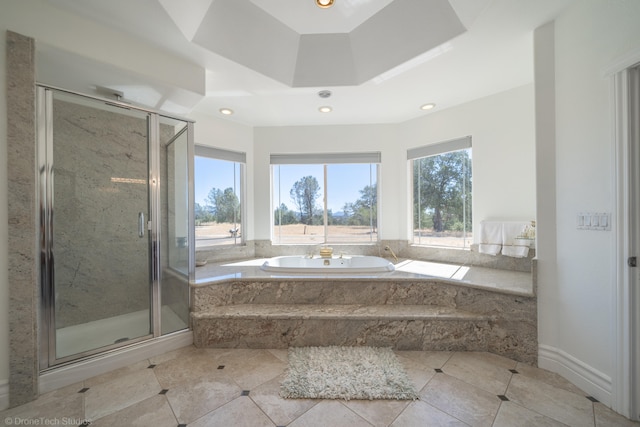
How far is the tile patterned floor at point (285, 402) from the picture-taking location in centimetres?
138

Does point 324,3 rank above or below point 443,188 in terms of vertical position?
above

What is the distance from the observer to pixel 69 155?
2285 millimetres

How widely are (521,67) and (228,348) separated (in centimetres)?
355

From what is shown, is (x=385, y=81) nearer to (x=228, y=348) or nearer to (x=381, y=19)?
(x=381, y=19)

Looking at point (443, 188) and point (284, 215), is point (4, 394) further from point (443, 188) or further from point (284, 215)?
point (443, 188)

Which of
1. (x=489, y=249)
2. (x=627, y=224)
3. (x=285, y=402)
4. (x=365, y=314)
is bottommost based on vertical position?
(x=285, y=402)

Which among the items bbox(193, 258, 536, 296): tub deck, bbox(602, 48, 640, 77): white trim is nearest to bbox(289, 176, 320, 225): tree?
bbox(193, 258, 536, 296): tub deck

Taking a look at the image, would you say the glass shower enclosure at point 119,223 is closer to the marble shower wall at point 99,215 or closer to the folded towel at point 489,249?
the marble shower wall at point 99,215

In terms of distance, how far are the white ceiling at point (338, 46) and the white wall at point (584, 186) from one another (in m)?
0.31

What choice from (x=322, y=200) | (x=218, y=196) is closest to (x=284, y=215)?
(x=322, y=200)

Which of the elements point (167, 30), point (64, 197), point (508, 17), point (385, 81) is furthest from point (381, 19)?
point (64, 197)

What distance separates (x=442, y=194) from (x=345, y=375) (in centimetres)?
250

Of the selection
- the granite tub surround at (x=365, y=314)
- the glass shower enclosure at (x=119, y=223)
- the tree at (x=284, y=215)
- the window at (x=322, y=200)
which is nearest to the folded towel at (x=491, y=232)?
the granite tub surround at (x=365, y=314)

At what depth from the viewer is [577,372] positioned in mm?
1622
